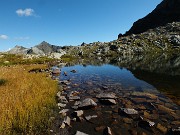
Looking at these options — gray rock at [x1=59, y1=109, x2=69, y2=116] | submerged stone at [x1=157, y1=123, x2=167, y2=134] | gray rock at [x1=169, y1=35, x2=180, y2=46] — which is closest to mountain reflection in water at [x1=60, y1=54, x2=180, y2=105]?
submerged stone at [x1=157, y1=123, x2=167, y2=134]

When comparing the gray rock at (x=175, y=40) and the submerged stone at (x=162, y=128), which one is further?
the gray rock at (x=175, y=40)

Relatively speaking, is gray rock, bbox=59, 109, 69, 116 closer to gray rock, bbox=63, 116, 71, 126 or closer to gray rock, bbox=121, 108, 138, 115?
gray rock, bbox=63, 116, 71, 126

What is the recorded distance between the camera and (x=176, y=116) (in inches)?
545

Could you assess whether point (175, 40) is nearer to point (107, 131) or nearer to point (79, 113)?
point (79, 113)

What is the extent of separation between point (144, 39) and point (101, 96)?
153 meters

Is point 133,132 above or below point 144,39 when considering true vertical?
below

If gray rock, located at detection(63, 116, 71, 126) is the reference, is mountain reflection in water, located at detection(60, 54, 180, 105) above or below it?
above

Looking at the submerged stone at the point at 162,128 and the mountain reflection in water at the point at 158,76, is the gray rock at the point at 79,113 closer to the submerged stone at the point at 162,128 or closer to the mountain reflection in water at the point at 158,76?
the submerged stone at the point at 162,128

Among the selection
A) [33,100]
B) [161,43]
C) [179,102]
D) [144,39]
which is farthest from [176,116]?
[144,39]

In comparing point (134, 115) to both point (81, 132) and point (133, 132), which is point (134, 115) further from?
point (81, 132)

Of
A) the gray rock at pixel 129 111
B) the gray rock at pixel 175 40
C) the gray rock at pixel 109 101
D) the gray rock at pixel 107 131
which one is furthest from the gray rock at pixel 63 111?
Result: the gray rock at pixel 175 40

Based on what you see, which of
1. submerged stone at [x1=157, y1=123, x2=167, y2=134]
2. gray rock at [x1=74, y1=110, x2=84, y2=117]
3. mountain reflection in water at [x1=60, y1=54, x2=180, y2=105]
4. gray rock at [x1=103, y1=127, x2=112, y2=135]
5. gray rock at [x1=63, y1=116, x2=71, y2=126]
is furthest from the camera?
mountain reflection in water at [x1=60, y1=54, x2=180, y2=105]

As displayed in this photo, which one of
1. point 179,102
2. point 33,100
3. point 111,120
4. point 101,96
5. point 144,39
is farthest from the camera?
point 144,39

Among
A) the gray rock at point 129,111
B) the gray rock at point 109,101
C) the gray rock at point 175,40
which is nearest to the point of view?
the gray rock at point 129,111
